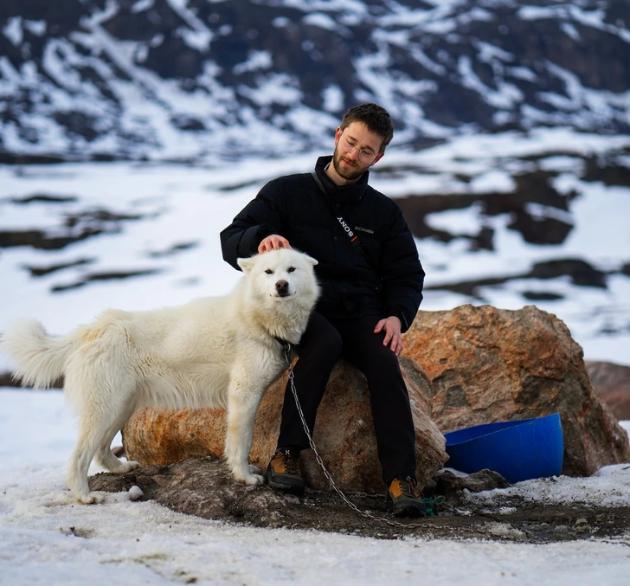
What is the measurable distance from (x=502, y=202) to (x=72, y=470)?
3769 centimetres

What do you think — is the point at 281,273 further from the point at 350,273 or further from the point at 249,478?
the point at 249,478

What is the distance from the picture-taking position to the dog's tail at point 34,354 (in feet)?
16.7

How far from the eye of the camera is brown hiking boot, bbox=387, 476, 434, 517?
4.81 m

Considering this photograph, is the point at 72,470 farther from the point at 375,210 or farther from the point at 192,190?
the point at 192,190

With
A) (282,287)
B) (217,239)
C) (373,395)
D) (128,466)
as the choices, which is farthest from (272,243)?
(217,239)

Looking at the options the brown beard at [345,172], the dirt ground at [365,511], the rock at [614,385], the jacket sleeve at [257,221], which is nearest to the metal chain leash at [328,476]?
the dirt ground at [365,511]

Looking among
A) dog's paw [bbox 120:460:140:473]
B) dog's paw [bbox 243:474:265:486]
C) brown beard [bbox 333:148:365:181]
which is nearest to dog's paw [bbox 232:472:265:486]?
dog's paw [bbox 243:474:265:486]

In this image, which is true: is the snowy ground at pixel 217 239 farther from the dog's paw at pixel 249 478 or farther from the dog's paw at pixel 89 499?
the dog's paw at pixel 249 478

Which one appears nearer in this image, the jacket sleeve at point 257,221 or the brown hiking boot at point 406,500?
the brown hiking boot at point 406,500

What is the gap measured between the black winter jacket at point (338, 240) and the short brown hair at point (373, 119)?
361 mm

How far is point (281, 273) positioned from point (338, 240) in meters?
0.70

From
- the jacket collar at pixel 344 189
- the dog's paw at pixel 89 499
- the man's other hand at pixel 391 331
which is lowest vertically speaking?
the dog's paw at pixel 89 499

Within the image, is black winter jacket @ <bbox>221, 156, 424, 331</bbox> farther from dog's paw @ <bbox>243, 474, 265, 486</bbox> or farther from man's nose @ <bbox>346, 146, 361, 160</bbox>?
dog's paw @ <bbox>243, 474, 265, 486</bbox>

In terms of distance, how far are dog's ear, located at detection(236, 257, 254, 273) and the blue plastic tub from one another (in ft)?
7.63
